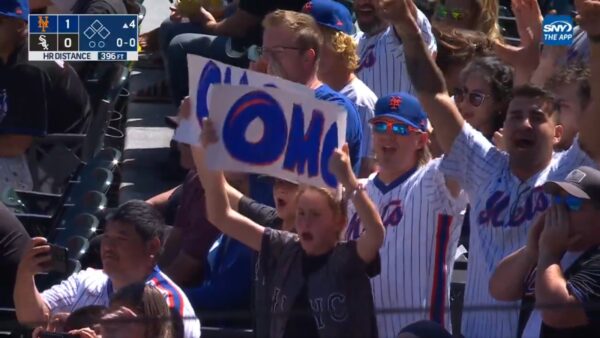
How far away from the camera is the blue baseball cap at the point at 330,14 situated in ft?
21.1

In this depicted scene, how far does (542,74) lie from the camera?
238 inches

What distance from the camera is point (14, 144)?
23.4ft

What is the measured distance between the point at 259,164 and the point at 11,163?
222cm

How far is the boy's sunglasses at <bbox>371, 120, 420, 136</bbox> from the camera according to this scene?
5.40 metres

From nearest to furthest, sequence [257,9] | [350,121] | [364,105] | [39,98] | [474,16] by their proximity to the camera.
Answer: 1. [350,121]
2. [364,105]
3. [474,16]
4. [39,98]
5. [257,9]

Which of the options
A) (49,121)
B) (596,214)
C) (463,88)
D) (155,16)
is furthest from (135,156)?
(596,214)

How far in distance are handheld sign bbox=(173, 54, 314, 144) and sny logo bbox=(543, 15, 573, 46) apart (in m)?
1.33

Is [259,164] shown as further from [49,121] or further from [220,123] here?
[49,121]

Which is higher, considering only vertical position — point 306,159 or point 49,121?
point 306,159

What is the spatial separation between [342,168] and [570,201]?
2.85 feet

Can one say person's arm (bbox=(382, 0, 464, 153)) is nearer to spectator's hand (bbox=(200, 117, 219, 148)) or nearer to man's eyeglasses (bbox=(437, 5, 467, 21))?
spectator's hand (bbox=(200, 117, 219, 148))

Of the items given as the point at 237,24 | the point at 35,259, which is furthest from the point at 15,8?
the point at 35,259

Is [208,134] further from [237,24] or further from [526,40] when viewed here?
[237,24]

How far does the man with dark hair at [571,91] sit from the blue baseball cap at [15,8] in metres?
2.83
